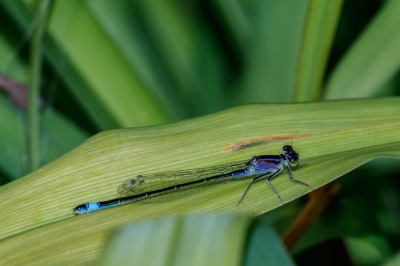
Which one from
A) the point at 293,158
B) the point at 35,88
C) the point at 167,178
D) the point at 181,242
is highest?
the point at 35,88

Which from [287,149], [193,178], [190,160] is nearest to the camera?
[190,160]

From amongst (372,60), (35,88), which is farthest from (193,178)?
(372,60)

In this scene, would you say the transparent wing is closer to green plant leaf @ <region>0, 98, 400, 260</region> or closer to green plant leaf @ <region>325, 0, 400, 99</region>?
green plant leaf @ <region>0, 98, 400, 260</region>

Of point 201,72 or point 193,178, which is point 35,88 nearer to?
point 193,178

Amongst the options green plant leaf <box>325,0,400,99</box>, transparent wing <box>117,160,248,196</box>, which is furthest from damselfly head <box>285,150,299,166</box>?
green plant leaf <box>325,0,400,99</box>

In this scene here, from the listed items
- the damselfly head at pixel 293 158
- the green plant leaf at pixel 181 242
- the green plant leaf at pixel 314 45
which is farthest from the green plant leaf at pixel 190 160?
the green plant leaf at pixel 181 242

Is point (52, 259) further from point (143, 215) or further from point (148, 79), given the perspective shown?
point (148, 79)

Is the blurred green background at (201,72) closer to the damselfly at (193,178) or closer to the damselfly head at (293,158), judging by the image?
the damselfly at (193,178)

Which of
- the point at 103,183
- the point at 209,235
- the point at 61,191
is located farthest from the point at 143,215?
the point at 209,235
